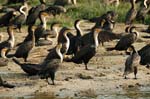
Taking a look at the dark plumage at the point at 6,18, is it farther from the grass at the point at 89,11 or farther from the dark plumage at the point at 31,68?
the dark plumage at the point at 31,68

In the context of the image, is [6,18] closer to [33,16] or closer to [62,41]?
[33,16]

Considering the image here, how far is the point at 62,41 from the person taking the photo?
2378 cm

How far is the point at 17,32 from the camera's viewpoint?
2919 centimetres

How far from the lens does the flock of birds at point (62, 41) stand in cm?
2056

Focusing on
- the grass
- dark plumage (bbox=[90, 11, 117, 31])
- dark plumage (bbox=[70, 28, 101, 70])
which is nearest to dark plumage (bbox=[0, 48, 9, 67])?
dark plumage (bbox=[70, 28, 101, 70])

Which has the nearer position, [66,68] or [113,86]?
[113,86]

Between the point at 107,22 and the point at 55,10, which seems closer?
the point at 107,22

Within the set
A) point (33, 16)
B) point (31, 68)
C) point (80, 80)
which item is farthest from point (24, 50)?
point (33, 16)

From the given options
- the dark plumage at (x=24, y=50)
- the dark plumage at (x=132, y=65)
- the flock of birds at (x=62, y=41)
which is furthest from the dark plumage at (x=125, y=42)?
the dark plumage at (x=132, y=65)

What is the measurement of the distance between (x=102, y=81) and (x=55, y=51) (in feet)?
5.71

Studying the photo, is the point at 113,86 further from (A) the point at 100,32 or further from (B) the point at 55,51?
(A) the point at 100,32

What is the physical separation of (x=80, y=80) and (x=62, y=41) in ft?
12.2

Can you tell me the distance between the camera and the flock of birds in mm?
20562

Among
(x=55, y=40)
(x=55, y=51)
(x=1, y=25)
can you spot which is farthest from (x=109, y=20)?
(x=55, y=51)
